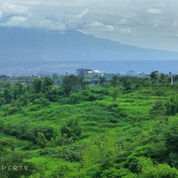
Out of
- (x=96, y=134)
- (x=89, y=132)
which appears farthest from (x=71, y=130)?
(x=96, y=134)

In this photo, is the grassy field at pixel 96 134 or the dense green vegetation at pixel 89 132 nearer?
the dense green vegetation at pixel 89 132

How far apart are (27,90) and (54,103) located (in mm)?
12133

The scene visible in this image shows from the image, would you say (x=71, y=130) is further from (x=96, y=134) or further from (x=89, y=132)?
(x=96, y=134)

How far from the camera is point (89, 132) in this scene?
29.3 m

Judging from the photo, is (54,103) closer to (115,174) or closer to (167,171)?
(115,174)

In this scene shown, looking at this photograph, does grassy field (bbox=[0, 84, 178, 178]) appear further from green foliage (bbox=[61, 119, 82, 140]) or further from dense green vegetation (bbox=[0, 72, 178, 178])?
green foliage (bbox=[61, 119, 82, 140])

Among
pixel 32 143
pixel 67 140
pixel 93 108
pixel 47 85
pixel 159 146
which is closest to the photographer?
pixel 159 146

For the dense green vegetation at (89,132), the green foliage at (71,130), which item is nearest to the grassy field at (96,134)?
the dense green vegetation at (89,132)

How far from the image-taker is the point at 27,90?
54625 mm

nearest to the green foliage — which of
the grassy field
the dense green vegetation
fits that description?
the dense green vegetation

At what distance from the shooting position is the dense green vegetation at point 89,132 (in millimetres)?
13125

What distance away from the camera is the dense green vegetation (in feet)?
43.1

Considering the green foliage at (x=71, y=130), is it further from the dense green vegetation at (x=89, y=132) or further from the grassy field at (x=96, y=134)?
the grassy field at (x=96, y=134)

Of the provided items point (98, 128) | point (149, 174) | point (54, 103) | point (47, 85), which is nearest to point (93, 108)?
point (98, 128)
